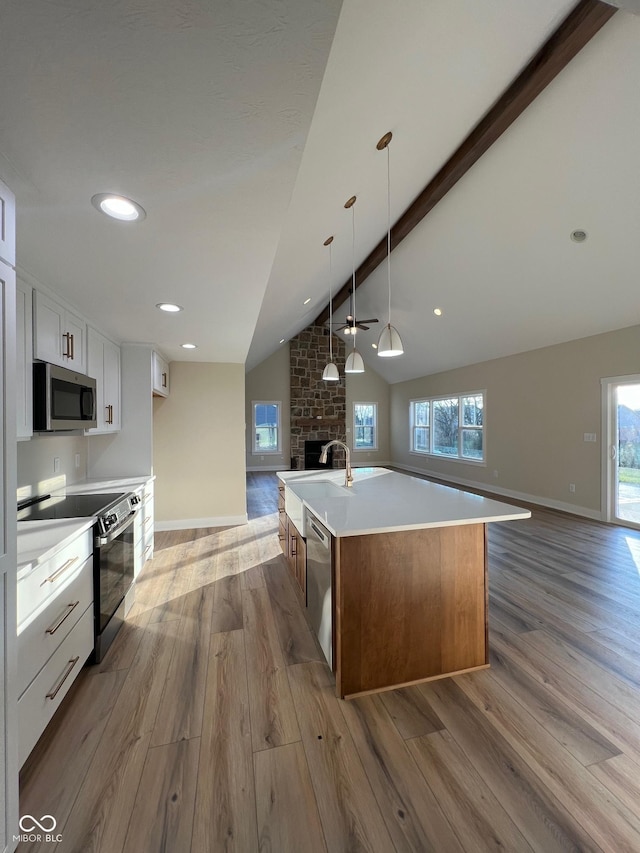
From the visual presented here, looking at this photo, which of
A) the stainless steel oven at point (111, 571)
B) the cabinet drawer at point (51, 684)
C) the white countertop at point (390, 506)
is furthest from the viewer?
the stainless steel oven at point (111, 571)

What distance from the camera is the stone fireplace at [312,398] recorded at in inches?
389

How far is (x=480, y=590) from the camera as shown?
190 cm

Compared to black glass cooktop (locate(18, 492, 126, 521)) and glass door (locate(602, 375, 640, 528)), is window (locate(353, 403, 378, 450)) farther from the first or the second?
black glass cooktop (locate(18, 492, 126, 521))

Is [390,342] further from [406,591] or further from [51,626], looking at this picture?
[51,626]

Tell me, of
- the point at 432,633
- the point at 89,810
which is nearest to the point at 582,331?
the point at 432,633

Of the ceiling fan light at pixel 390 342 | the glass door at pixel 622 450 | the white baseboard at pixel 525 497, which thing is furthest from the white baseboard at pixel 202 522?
the glass door at pixel 622 450

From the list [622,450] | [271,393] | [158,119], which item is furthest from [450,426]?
[158,119]

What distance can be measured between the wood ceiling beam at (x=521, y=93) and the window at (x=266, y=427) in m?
6.53

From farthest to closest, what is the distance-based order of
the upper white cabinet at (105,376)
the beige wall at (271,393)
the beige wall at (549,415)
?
the beige wall at (271,393) < the beige wall at (549,415) < the upper white cabinet at (105,376)

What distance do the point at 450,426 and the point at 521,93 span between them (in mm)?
6157

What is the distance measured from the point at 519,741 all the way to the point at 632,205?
4087mm

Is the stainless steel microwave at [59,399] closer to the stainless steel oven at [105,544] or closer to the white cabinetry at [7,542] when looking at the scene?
the stainless steel oven at [105,544]

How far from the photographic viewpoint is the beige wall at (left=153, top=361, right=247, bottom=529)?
14.5ft

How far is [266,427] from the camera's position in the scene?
9.84 meters
